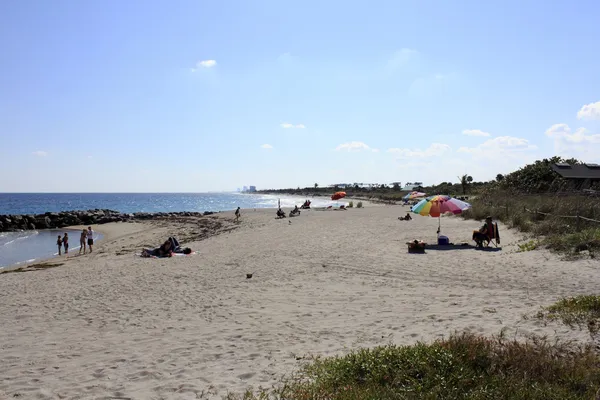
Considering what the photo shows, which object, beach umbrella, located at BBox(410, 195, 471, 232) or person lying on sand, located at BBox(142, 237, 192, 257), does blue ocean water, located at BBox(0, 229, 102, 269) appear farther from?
beach umbrella, located at BBox(410, 195, 471, 232)

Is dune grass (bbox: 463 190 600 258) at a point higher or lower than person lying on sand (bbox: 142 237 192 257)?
higher

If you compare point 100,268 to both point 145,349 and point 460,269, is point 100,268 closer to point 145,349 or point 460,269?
point 145,349

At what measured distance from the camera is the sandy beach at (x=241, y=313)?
5.44 meters

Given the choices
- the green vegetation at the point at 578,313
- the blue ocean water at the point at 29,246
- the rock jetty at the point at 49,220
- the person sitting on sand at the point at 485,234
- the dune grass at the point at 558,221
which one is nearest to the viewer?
the green vegetation at the point at 578,313

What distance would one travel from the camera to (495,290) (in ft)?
29.2

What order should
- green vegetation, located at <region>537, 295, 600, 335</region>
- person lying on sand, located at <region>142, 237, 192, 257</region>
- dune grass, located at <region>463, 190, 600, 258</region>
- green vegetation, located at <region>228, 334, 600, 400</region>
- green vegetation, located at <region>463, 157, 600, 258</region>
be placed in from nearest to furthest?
green vegetation, located at <region>228, 334, 600, 400</region>
green vegetation, located at <region>537, 295, 600, 335</region>
dune grass, located at <region>463, 190, 600, 258</region>
green vegetation, located at <region>463, 157, 600, 258</region>
person lying on sand, located at <region>142, 237, 192, 257</region>

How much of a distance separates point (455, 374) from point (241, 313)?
4.76m

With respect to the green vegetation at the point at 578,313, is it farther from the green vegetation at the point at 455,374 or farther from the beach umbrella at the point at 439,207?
the beach umbrella at the point at 439,207

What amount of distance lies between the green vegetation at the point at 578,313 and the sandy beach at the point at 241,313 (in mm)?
261

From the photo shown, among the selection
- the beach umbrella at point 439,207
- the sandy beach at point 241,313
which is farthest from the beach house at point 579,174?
the sandy beach at point 241,313

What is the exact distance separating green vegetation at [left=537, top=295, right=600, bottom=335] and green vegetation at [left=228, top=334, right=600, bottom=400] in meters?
0.95

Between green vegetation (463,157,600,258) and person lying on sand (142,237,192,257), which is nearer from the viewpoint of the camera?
green vegetation (463,157,600,258)

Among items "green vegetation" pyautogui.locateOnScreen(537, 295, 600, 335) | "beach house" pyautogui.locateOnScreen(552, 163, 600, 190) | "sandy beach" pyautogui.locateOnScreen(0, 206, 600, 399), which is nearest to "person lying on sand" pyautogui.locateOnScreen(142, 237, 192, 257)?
"sandy beach" pyautogui.locateOnScreen(0, 206, 600, 399)

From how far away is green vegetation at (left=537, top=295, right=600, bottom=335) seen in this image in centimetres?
594
